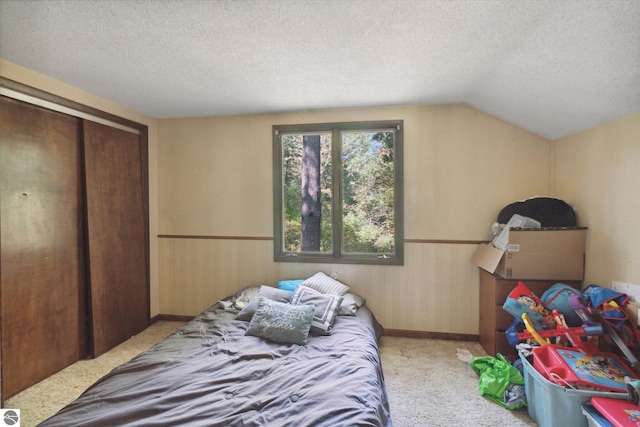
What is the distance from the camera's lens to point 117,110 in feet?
9.10

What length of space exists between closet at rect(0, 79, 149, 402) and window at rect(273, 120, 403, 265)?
60.5 inches

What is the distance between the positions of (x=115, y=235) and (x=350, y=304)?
7.78 ft

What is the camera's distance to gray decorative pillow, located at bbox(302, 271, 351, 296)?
267 cm

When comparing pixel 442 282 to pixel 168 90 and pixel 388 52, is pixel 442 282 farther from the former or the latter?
pixel 168 90

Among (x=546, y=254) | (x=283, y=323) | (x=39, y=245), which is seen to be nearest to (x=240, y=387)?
(x=283, y=323)

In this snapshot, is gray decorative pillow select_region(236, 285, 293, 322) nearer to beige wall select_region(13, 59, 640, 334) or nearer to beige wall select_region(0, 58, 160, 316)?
beige wall select_region(13, 59, 640, 334)

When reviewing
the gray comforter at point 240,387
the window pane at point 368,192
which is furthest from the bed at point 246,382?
the window pane at point 368,192

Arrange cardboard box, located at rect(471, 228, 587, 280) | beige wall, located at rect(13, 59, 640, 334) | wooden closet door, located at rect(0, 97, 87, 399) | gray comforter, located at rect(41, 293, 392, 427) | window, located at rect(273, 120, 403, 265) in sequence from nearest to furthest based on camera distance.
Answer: gray comforter, located at rect(41, 293, 392, 427) → wooden closet door, located at rect(0, 97, 87, 399) → beige wall, located at rect(13, 59, 640, 334) → cardboard box, located at rect(471, 228, 587, 280) → window, located at rect(273, 120, 403, 265)

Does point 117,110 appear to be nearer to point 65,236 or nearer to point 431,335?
point 65,236

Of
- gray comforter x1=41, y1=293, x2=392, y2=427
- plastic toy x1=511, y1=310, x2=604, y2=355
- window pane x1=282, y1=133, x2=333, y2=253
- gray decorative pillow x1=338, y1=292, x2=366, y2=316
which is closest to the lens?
gray comforter x1=41, y1=293, x2=392, y2=427

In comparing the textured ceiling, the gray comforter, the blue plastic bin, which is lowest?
the blue plastic bin

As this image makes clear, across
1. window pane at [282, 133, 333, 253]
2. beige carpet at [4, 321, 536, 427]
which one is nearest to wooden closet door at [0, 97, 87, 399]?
beige carpet at [4, 321, 536, 427]

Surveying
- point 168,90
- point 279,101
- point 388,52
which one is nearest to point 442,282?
point 388,52

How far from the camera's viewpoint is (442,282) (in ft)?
9.14
